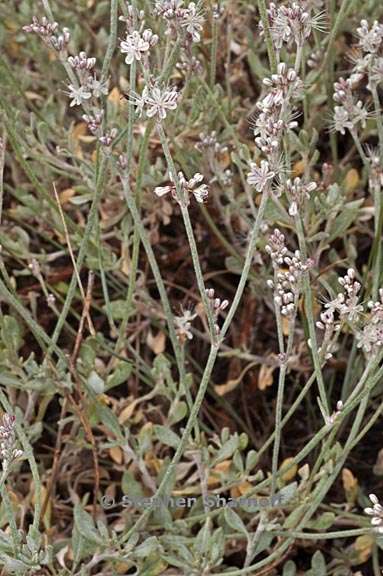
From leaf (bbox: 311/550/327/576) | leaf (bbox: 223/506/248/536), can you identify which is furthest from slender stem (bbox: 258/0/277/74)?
leaf (bbox: 311/550/327/576)

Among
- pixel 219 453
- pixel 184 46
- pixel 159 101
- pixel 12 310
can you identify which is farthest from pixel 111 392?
pixel 159 101

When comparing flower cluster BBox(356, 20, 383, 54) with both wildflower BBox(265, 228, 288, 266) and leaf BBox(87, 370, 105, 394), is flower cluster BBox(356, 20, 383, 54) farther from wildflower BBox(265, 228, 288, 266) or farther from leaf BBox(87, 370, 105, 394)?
leaf BBox(87, 370, 105, 394)

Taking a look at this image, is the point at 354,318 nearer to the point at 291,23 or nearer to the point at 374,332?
the point at 374,332

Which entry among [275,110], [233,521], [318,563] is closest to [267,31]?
[275,110]

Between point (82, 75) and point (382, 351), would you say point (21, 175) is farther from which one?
point (382, 351)

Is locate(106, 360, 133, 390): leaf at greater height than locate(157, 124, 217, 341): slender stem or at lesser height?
lesser

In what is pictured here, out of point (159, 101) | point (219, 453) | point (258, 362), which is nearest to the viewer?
point (159, 101)
